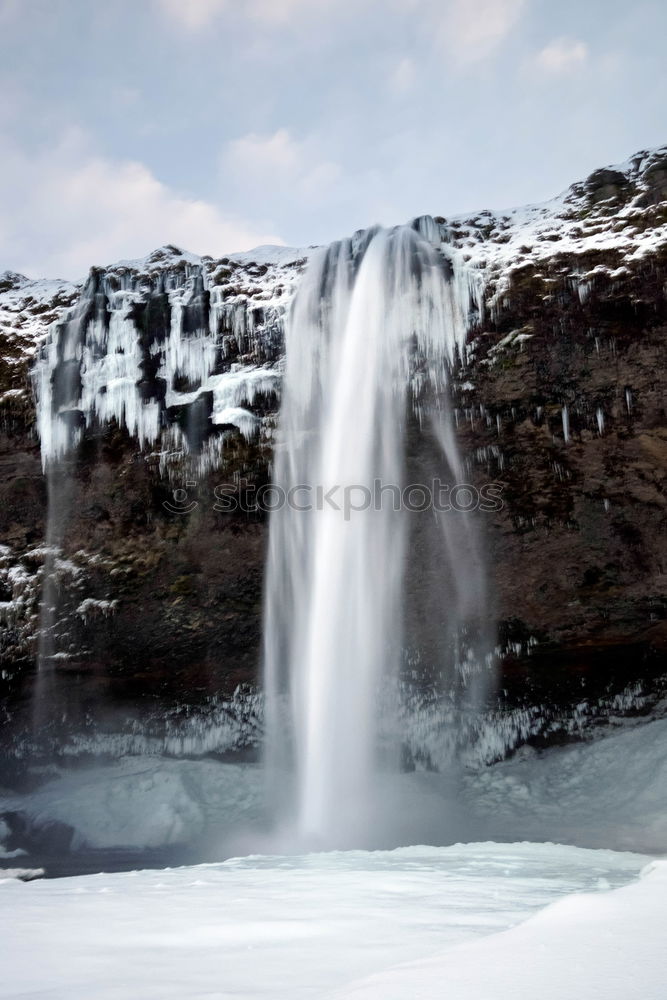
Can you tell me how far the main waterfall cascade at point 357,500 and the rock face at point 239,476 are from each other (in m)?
0.38

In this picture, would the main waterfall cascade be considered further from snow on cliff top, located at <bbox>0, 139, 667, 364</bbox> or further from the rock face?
snow on cliff top, located at <bbox>0, 139, 667, 364</bbox>

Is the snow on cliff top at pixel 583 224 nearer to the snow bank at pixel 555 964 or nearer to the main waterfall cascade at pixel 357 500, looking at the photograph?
the main waterfall cascade at pixel 357 500

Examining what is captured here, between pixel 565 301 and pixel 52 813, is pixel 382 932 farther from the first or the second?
pixel 52 813

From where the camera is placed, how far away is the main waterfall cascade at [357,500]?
1009 centimetres

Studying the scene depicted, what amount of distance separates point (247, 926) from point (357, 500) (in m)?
7.98

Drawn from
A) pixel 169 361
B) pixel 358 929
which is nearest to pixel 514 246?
pixel 169 361

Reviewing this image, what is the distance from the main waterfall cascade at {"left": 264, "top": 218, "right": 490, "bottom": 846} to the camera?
1009 cm

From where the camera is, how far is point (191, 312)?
427 inches

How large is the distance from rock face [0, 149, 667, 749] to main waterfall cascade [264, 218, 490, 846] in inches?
14.8

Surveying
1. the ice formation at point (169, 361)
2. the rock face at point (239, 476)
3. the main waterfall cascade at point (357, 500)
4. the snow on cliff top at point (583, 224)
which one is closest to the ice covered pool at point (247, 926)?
the main waterfall cascade at point (357, 500)

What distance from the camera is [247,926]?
2.48 m

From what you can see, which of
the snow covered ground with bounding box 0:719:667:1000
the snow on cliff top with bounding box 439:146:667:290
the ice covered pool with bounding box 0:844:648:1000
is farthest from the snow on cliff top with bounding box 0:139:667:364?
the ice covered pool with bounding box 0:844:648:1000

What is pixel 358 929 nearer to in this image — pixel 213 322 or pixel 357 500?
pixel 357 500

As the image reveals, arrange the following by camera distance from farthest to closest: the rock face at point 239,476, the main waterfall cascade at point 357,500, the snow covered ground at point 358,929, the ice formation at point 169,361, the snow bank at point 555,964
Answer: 1. the ice formation at point 169,361
2. the main waterfall cascade at point 357,500
3. the rock face at point 239,476
4. the snow covered ground at point 358,929
5. the snow bank at point 555,964
